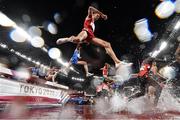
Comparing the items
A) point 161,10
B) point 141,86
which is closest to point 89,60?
point 161,10

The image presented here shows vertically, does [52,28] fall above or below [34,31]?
above

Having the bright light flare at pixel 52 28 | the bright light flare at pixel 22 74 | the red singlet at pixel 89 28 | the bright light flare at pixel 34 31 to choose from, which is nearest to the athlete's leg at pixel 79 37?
the red singlet at pixel 89 28

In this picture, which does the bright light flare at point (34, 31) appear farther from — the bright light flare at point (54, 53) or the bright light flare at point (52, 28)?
the bright light flare at point (54, 53)

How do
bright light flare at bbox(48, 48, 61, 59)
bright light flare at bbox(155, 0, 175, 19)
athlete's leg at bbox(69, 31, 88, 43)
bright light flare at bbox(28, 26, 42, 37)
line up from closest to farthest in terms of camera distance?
athlete's leg at bbox(69, 31, 88, 43) < bright light flare at bbox(155, 0, 175, 19) < bright light flare at bbox(28, 26, 42, 37) < bright light flare at bbox(48, 48, 61, 59)

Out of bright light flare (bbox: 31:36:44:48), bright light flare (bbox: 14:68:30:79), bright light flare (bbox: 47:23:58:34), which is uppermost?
bright light flare (bbox: 47:23:58:34)

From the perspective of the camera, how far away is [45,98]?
14281mm

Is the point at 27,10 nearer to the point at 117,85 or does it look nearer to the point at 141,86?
the point at 117,85

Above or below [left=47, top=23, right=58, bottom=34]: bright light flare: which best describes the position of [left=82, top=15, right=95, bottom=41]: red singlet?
below

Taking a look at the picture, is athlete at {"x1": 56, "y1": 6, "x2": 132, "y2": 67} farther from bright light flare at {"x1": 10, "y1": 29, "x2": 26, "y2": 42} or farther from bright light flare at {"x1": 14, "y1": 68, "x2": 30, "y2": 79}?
bright light flare at {"x1": 10, "y1": 29, "x2": 26, "y2": 42}

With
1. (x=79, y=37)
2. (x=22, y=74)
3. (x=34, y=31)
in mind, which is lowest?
(x=22, y=74)

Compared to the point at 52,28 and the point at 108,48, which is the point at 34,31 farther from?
the point at 108,48

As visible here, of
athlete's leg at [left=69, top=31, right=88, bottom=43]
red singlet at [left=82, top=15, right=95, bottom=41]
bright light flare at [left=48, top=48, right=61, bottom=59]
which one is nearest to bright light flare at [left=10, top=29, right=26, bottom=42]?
bright light flare at [left=48, top=48, right=61, bottom=59]

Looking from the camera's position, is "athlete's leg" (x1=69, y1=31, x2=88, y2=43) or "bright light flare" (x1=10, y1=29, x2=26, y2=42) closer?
"athlete's leg" (x1=69, y1=31, x2=88, y2=43)

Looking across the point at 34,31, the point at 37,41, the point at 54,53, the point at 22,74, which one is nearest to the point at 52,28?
the point at 37,41
